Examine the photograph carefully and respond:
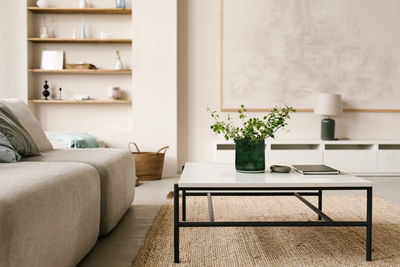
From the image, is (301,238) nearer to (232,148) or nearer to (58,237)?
(58,237)

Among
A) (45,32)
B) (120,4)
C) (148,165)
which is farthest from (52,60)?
(148,165)

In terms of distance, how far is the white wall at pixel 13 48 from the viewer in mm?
4715

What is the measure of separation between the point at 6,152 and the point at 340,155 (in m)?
3.89

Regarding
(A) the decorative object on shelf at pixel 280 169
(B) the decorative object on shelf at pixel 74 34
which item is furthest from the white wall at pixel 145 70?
(A) the decorative object on shelf at pixel 280 169

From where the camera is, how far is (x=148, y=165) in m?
4.32

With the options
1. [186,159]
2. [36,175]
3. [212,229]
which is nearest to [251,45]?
[186,159]

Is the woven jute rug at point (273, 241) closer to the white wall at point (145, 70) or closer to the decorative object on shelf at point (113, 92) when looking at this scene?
the white wall at point (145, 70)

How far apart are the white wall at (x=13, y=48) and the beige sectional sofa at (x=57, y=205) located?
240 cm

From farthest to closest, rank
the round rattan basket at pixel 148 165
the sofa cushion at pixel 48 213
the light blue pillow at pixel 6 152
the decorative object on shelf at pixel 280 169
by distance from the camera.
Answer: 1. the round rattan basket at pixel 148 165
2. the decorative object on shelf at pixel 280 169
3. the light blue pillow at pixel 6 152
4. the sofa cushion at pixel 48 213

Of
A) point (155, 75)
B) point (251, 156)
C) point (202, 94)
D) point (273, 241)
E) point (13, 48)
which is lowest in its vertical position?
point (273, 241)

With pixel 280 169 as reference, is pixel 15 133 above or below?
above

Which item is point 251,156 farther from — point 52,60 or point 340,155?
point 52,60

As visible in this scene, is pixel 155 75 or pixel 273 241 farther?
pixel 155 75

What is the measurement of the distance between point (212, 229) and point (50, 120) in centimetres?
344
